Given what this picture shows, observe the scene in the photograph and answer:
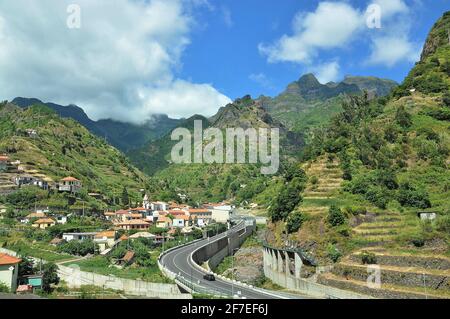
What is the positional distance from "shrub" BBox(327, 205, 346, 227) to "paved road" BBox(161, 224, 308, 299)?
54.9 feet

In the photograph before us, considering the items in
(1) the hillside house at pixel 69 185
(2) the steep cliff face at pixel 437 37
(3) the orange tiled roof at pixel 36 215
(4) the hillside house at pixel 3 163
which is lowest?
(3) the orange tiled roof at pixel 36 215

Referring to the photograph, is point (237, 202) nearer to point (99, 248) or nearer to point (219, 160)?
point (219, 160)

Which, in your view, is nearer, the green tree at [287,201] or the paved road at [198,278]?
the paved road at [198,278]

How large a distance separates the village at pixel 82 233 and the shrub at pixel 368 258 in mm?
23363

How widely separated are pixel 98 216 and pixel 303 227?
58385 millimetres

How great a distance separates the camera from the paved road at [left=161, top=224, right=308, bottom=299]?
37.1 m

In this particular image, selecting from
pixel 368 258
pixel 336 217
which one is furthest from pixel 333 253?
pixel 336 217

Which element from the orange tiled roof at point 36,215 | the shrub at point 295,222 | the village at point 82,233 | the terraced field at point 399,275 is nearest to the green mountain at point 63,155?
the village at point 82,233

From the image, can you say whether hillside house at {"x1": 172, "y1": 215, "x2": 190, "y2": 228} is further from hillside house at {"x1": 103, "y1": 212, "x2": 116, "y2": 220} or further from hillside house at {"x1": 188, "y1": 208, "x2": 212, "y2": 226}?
hillside house at {"x1": 103, "y1": 212, "x2": 116, "y2": 220}

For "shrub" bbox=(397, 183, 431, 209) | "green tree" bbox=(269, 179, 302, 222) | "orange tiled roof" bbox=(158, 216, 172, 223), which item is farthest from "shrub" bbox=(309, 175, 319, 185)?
"orange tiled roof" bbox=(158, 216, 172, 223)

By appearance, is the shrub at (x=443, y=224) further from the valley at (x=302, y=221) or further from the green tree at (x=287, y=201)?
the green tree at (x=287, y=201)

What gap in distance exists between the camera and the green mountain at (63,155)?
384 ft

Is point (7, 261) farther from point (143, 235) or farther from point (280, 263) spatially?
point (143, 235)

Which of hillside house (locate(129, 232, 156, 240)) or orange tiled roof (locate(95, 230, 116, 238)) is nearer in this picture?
orange tiled roof (locate(95, 230, 116, 238))
